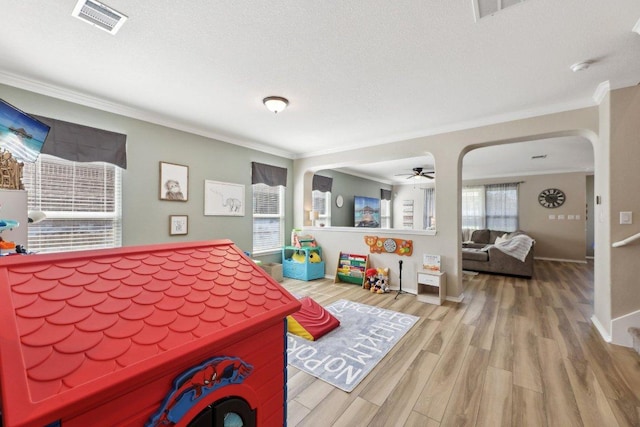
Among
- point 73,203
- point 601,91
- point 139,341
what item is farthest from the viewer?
point 73,203

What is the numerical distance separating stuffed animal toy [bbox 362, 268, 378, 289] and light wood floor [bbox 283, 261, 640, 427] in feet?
3.24

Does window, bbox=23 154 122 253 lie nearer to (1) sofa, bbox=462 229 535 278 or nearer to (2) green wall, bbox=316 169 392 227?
(2) green wall, bbox=316 169 392 227

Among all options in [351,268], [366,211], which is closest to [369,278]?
[351,268]

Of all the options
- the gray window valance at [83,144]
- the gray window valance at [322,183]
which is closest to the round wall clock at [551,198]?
the gray window valance at [322,183]

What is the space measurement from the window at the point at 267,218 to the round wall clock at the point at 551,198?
7.13 meters

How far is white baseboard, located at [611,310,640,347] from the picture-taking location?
2434mm

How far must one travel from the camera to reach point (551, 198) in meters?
7.15

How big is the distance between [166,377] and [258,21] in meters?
2.04

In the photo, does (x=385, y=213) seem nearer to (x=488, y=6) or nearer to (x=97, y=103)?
(x=488, y=6)

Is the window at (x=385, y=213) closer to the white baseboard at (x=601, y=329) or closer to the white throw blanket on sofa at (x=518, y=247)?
the white throw blanket on sofa at (x=518, y=247)

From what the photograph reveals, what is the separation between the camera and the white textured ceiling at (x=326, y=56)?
5.59ft

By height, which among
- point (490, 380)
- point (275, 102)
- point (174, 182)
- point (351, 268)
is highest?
point (275, 102)

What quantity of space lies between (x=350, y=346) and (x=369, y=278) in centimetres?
195

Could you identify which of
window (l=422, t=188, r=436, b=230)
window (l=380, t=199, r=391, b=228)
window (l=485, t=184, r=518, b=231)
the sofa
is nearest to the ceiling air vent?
the sofa
